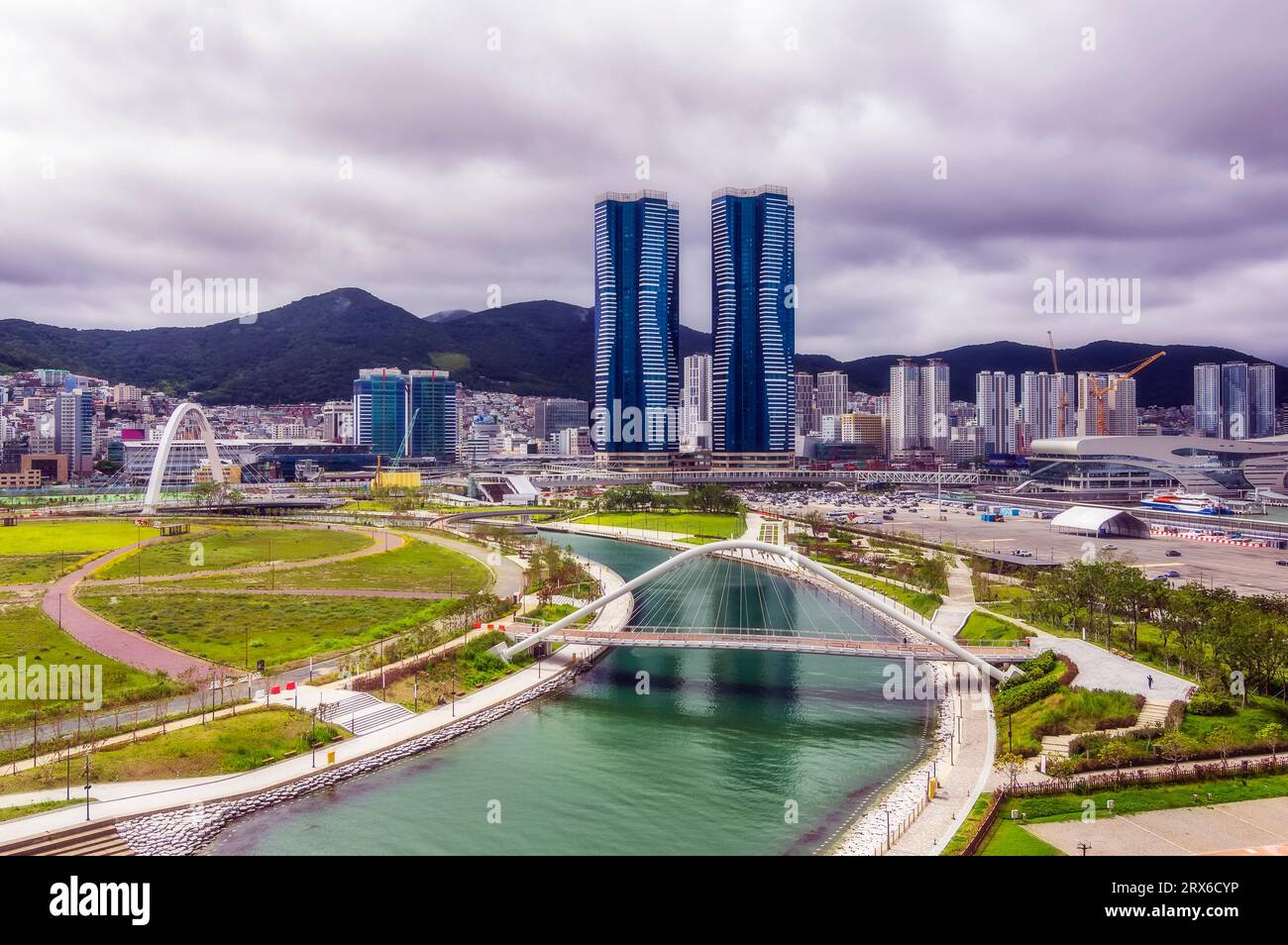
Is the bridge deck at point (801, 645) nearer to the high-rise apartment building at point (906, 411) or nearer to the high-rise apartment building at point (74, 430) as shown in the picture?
the high-rise apartment building at point (74, 430)

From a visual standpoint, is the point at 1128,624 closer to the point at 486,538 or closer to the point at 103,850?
the point at 103,850

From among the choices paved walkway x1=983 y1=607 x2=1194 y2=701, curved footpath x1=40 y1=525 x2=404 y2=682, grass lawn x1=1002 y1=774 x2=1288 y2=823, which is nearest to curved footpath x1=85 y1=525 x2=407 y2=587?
curved footpath x1=40 y1=525 x2=404 y2=682

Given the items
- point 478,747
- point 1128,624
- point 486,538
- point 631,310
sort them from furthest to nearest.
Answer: point 631,310 < point 486,538 < point 1128,624 < point 478,747

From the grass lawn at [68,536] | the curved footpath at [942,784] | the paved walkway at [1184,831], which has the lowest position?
the curved footpath at [942,784]

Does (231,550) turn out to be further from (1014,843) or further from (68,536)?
(1014,843)

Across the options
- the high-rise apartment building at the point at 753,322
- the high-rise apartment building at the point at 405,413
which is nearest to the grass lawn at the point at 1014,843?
the high-rise apartment building at the point at 753,322
